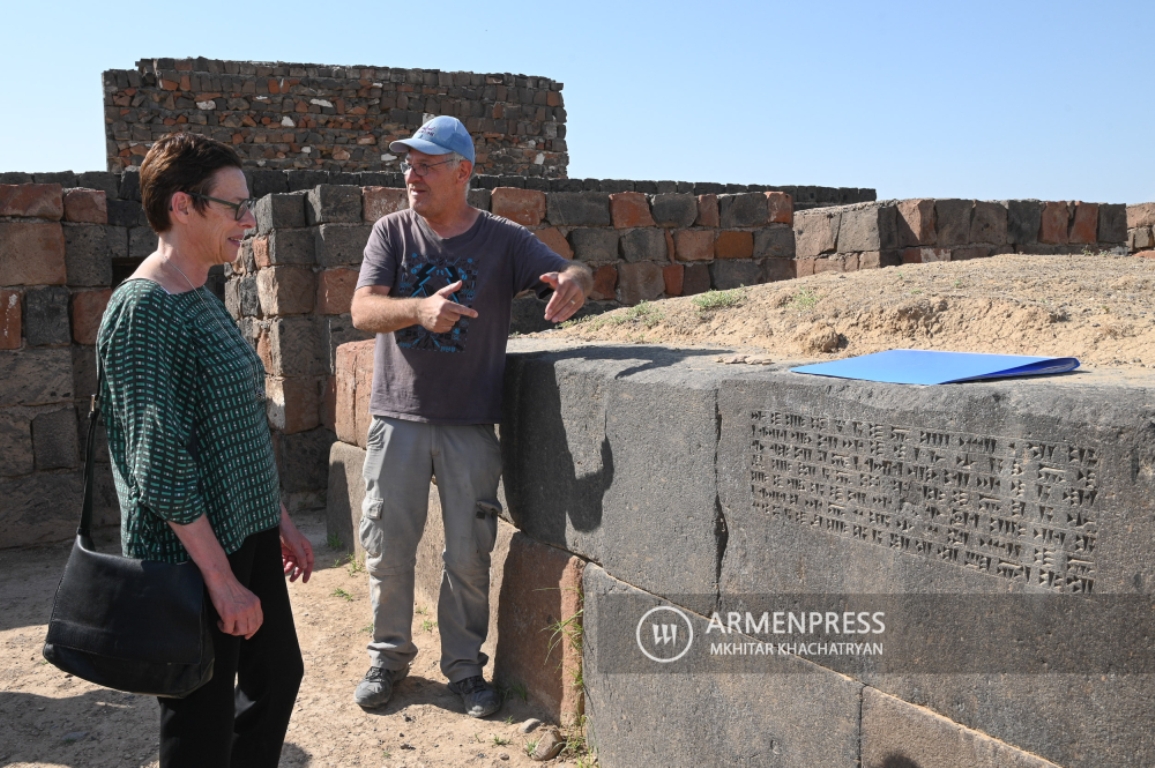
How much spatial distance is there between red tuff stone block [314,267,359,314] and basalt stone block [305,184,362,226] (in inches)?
14.8

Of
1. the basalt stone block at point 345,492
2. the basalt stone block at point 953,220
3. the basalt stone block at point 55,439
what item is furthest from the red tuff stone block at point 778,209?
the basalt stone block at point 55,439

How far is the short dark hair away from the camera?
2.33 meters

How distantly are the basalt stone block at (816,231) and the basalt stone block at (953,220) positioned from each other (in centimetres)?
98

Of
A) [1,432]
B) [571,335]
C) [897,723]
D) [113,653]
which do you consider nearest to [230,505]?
[113,653]

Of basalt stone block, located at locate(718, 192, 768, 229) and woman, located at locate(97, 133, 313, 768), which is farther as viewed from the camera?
basalt stone block, located at locate(718, 192, 768, 229)

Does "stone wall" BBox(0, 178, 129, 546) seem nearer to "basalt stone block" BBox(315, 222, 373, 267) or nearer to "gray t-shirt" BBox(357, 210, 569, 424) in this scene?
"basalt stone block" BBox(315, 222, 373, 267)

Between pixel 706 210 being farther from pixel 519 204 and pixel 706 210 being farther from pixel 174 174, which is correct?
pixel 174 174

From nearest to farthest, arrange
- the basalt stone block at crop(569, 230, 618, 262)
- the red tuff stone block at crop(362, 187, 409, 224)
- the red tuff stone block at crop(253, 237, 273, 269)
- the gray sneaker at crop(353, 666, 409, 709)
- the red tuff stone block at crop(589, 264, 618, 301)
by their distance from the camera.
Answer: the gray sneaker at crop(353, 666, 409, 709), the red tuff stone block at crop(362, 187, 409, 224), the red tuff stone block at crop(253, 237, 273, 269), the basalt stone block at crop(569, 230, 618, 262), the red tuff stone block at crop(589, 264, 618, 301)

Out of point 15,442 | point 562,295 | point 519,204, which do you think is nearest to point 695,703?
point 562,295

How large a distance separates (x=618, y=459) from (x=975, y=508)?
1.37m

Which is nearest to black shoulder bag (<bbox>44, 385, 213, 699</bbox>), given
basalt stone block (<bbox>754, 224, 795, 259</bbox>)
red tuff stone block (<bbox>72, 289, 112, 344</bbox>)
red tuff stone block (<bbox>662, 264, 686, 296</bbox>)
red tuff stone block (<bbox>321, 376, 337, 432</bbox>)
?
red tuff stone block (<bbox>321, 376, 337, 432</bbox>)

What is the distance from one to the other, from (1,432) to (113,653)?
573 cm

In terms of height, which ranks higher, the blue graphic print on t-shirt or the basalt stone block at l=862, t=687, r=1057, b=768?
the blue graphic print on t-shirt

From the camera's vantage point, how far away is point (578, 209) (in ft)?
27.6
